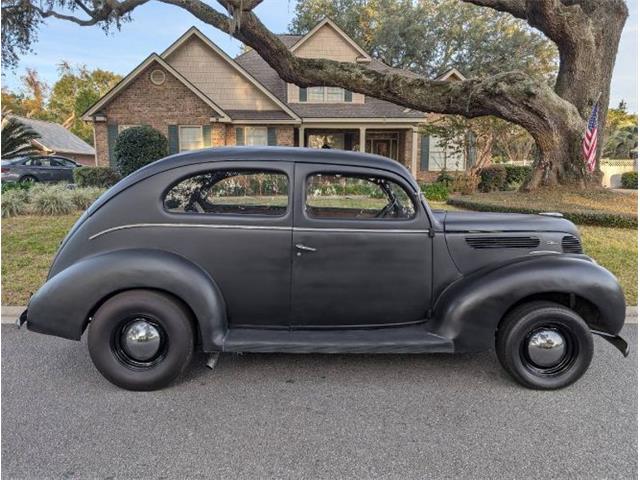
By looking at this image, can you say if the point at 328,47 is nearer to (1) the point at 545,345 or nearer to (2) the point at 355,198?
(2) the point at 355,198

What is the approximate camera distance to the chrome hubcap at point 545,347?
3.14 metres

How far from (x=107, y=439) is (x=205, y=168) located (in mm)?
1941

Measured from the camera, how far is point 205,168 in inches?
→ 130

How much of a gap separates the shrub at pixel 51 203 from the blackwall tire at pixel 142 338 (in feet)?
28.7

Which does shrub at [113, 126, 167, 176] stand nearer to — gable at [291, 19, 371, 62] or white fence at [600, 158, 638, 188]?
gable at [291, 19, 371, 62]

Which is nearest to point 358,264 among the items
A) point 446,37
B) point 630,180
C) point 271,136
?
point 271,136

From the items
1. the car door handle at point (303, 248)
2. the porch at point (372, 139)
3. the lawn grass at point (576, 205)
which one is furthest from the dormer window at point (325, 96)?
the car door handle at point (303, 248)

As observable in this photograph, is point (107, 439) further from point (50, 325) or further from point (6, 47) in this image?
point (6, 47)

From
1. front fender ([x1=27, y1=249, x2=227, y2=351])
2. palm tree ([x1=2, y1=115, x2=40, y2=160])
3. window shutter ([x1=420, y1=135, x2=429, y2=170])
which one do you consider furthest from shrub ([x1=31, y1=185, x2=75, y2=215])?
window shutter ([x1=420, y1=135, x2=429, y2=170])

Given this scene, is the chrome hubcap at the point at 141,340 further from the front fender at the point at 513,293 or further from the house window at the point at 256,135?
the house window at the point at 256,135

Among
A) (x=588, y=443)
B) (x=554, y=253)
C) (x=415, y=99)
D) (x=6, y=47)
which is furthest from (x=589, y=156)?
(x=6, y=47)

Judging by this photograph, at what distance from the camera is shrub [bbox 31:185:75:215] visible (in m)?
10.3

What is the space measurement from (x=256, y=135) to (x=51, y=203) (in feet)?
34.0

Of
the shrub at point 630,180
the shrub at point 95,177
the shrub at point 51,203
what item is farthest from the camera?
the shrub at point 630,180
